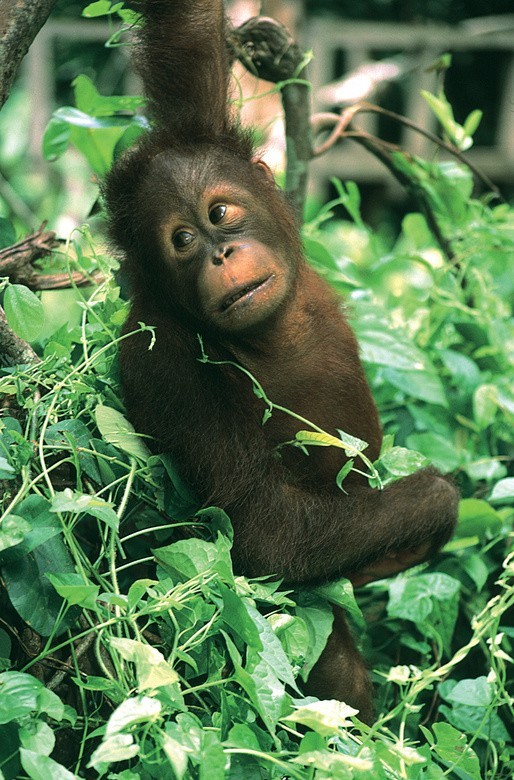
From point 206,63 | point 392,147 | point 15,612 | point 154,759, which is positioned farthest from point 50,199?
point 154,759

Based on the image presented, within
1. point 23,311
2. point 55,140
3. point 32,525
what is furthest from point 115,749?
point 55,140

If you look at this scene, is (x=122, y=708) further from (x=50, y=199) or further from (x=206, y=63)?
(x=50, y=199)

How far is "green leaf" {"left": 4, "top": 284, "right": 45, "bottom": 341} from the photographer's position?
2.36 meters

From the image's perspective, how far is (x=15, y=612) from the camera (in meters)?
2.24

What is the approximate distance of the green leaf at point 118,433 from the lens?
246cm

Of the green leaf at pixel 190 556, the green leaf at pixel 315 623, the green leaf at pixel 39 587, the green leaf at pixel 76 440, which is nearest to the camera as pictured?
the green leaf at pixel 39 587

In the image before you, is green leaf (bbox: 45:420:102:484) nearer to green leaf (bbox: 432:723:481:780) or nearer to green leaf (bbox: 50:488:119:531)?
green leaf (bbox: 50:488:119:531)

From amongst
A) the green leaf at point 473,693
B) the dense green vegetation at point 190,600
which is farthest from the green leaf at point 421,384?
the green leaf at point 473,693

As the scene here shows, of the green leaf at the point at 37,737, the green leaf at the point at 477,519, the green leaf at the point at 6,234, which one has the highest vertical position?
the green leaf at the point at 6,234

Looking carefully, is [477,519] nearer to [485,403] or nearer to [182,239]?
[485,403]

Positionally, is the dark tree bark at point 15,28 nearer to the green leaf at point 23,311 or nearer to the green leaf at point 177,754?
the green leaf at point 23,311

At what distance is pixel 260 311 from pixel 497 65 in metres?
9.43

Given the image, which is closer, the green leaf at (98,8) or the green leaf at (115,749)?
the green leaf at (115,749)

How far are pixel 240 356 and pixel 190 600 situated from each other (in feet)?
3.31
